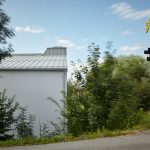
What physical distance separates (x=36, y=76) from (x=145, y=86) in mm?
7651

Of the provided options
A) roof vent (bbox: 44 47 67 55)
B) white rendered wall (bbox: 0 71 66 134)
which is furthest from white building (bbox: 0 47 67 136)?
roof vent (bbox: 44 47 67 55)

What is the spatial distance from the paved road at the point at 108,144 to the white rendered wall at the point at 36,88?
8167mm

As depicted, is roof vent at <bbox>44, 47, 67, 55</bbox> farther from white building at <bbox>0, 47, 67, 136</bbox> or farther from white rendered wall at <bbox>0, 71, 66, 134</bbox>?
white rendered wall at <bbox>0, 71, 66, 134</bbox>

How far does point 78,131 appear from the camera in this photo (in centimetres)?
1108

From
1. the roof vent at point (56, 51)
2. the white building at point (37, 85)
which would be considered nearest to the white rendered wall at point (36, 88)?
the white building at point (37, 85)

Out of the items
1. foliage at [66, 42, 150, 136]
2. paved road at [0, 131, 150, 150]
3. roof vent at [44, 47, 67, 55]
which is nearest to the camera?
paved road at [0, 131, 150, 150]

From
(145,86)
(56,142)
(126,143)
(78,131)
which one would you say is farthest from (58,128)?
(145,86)

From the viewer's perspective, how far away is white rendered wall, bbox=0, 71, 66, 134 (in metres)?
17.5

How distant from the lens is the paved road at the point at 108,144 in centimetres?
845

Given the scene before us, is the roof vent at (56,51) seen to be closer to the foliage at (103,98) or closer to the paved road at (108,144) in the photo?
the foliage at (103,98)

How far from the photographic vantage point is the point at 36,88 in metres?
17.7

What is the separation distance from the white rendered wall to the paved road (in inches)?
322

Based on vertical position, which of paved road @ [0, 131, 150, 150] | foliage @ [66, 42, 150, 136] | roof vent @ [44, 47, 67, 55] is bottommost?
paved road @ [0, 131, 150, 150]

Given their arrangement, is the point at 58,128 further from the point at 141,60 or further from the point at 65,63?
the point at 141,60
